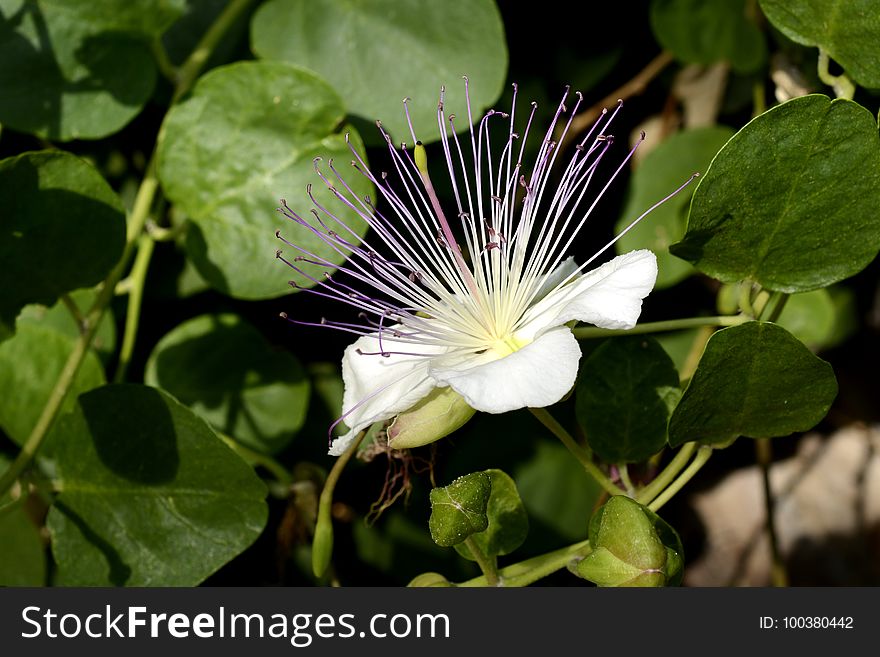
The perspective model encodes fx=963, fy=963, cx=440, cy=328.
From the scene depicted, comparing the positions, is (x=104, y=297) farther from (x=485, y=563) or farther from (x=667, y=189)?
(x=667, y=189)

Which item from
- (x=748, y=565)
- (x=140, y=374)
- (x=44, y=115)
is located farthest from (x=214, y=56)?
(x=748, y=565)

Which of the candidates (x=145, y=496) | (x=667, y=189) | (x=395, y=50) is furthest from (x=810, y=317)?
(x=145, y=496)

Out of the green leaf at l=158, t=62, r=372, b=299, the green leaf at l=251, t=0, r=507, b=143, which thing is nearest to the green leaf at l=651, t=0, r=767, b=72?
the green leaf at l=251, t=0, r=507, b=143

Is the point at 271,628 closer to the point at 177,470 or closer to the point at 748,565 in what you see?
the point at 177,470

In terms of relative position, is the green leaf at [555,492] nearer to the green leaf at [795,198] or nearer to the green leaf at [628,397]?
the green leaf at [628,397]

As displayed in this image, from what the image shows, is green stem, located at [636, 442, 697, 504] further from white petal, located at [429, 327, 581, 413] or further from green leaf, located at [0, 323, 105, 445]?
green leaf, located at [0, 323, 105, 445]

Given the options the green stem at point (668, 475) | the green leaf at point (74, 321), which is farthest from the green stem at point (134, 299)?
the green stem at point (668, 475)
